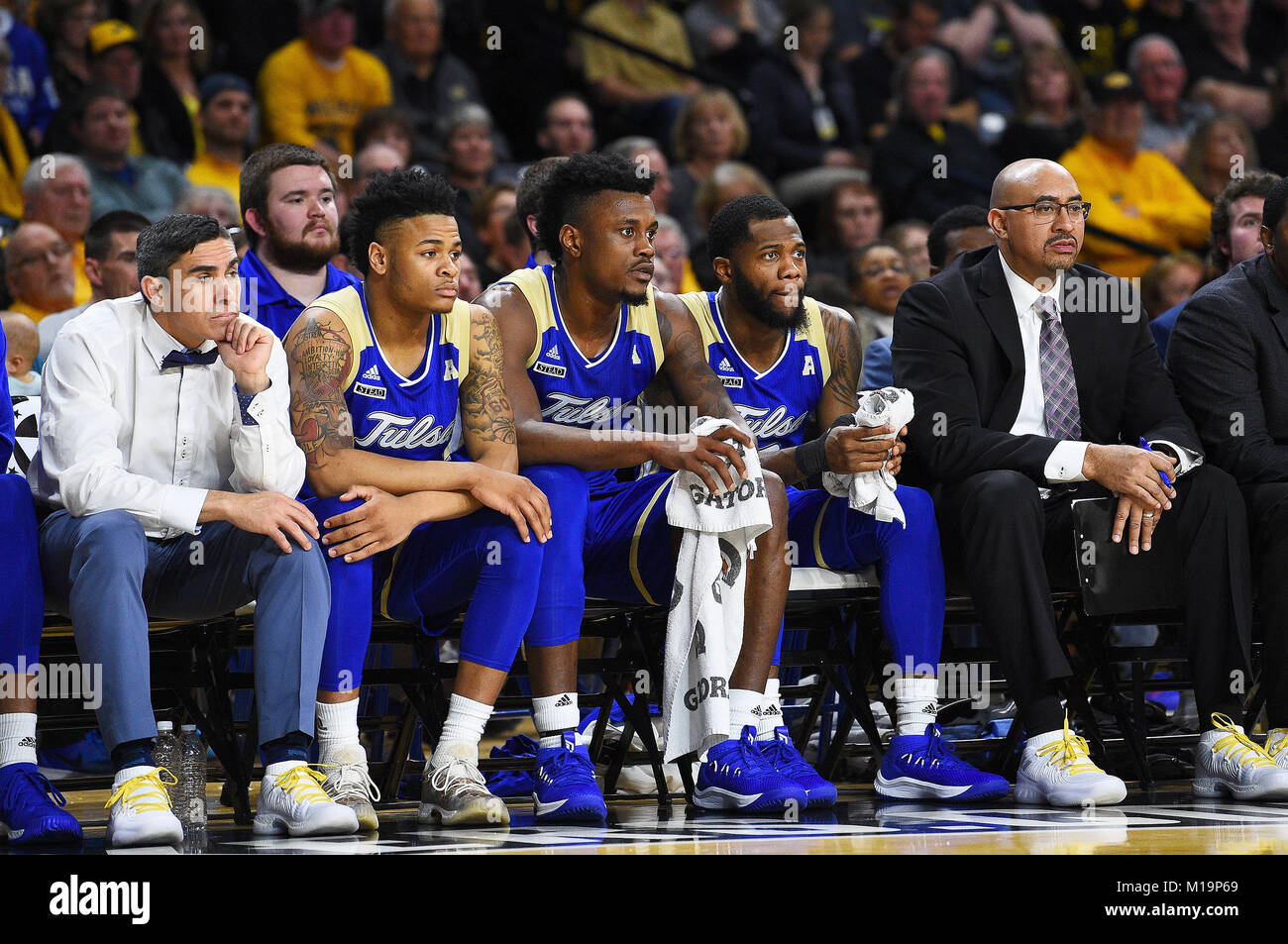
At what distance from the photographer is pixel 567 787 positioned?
3.54 metres

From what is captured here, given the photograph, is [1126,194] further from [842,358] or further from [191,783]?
[191,783]

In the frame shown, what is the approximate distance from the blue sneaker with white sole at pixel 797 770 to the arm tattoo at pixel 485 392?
933 mm

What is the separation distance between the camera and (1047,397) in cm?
429

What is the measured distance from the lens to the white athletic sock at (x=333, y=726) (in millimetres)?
3512

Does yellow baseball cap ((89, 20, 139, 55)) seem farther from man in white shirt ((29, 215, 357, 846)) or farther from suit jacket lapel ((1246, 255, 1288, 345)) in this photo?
suit jacket lapel ((1246, 255, 1288, 345))

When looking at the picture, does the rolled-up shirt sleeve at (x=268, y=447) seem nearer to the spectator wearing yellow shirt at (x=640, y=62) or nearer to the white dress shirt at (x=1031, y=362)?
the white dress shirt at (x=1031, y=362)

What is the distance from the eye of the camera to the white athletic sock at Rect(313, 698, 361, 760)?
351 cm

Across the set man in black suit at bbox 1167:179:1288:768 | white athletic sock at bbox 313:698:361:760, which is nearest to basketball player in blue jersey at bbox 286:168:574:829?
white athletic sock at bbox 313:698:361:760

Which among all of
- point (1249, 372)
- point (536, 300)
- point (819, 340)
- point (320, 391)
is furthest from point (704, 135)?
point (320, 391)

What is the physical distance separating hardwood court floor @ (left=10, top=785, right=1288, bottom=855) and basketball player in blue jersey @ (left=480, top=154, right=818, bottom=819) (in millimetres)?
199

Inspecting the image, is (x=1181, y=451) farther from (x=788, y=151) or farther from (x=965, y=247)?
(x=788, y=151)

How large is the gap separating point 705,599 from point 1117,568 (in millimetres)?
1039

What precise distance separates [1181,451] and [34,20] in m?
5.55
